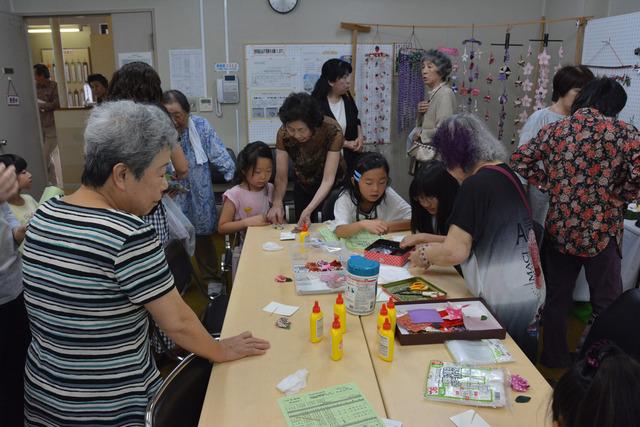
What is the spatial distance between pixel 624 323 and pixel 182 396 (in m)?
1.32

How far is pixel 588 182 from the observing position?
224cm

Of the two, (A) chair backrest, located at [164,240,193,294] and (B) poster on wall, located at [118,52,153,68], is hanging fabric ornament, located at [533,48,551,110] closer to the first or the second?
(A) chair backrest, located at [164,240,193,294]

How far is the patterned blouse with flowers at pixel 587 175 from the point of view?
7.11 ft

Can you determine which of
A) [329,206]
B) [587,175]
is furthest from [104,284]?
[587,175]

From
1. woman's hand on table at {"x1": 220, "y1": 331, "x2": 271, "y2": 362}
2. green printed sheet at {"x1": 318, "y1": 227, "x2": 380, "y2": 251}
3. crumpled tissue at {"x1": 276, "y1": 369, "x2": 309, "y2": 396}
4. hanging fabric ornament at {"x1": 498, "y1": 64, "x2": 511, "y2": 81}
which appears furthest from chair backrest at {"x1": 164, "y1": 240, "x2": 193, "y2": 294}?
hanging fabric ornament at {"x1": 498, "y1": 64, "x2": 511, "y2": 81}

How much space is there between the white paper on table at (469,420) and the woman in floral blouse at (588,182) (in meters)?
1.49

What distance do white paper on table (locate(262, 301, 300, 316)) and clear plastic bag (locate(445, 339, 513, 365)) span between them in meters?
0.56

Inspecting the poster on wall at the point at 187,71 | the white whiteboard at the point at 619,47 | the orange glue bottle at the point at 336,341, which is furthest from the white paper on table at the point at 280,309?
the poster on wall at the point at 187,71

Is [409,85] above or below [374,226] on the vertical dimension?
above

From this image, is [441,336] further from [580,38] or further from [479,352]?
[580,38]

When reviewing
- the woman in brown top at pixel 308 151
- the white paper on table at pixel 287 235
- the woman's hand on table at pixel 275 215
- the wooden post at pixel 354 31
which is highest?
the wooden post at pixel 354 31

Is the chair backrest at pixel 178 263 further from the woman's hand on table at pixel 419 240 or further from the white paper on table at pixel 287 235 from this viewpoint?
the woman's hand on table at pixel 419 240

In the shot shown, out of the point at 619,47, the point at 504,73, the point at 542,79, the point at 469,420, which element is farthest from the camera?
the point at 504,73

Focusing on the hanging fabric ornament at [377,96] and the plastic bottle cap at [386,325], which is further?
the hanging fabric ornament at [377,96]
